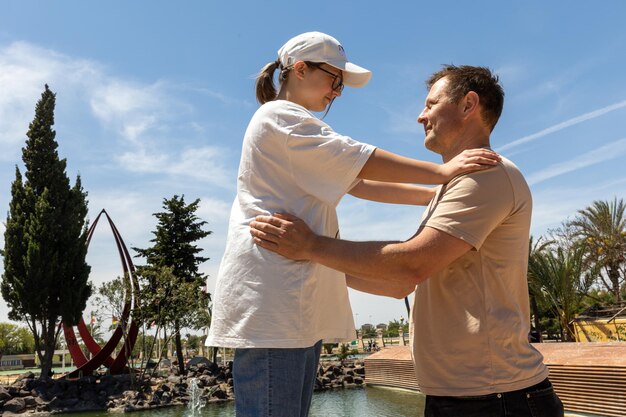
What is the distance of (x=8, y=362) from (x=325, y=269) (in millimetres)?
75108

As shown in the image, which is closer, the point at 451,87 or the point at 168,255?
the point at 451,87

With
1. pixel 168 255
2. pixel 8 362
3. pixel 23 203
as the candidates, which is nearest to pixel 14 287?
pixel 23 203

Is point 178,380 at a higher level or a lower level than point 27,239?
lower

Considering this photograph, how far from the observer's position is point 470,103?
6.24 feet

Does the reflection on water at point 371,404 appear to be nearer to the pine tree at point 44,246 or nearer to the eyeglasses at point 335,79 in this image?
the eyeglasses at point 335,79

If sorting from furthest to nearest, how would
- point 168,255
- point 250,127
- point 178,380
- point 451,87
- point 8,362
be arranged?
point 8,362
point 168,255
point 178,380
point 451,87
point 250,127

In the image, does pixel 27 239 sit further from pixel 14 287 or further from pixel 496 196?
pixel 496 196

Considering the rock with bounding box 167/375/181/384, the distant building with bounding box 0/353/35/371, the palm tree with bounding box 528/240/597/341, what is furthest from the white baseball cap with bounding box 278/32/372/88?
the distant building with bounding box 0/353/35/371

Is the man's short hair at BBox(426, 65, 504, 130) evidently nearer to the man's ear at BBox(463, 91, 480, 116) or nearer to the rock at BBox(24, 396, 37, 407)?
the man's ear at BBox(463, 91, 480, 116)

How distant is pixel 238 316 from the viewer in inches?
59.5

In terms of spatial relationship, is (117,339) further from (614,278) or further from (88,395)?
(614,278)

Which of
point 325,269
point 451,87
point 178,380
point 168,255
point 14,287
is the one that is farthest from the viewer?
point 168,255

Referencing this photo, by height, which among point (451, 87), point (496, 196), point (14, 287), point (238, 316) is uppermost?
point (14, 287)

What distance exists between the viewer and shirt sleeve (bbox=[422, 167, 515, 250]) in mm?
1621
